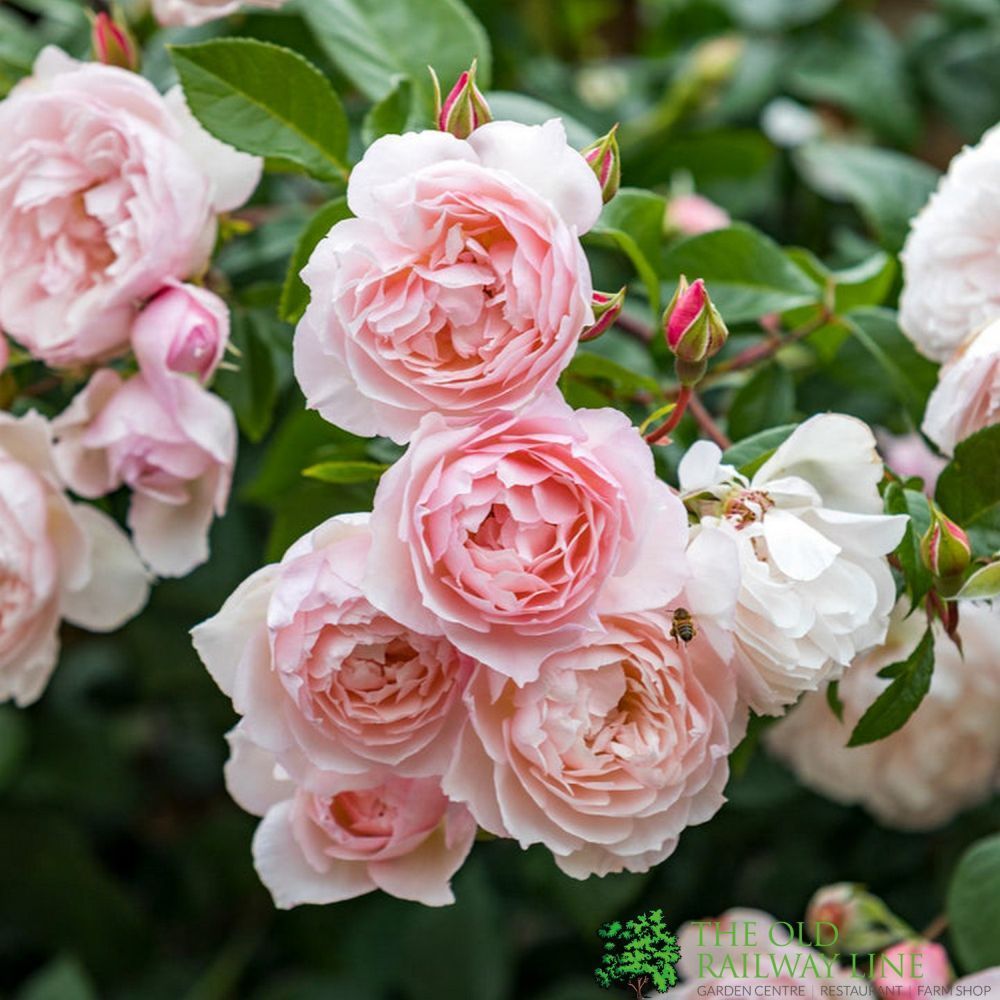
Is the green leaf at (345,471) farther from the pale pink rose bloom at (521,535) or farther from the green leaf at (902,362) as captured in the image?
the green leaf at (902,362)

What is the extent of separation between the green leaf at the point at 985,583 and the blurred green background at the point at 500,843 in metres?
0.26

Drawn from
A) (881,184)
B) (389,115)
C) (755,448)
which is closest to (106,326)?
(389,115)

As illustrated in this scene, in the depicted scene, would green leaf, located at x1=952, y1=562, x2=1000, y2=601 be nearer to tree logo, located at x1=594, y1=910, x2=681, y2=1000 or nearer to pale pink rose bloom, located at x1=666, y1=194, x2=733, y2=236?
tree logo, located at x1=594, y1=910, x2=681, y2=1000

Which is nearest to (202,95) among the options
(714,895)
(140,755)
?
(714,895)

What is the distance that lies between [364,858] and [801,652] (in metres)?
0.18

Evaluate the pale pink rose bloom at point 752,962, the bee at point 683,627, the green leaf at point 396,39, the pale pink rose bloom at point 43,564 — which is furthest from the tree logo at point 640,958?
the green leaf at point 396,39

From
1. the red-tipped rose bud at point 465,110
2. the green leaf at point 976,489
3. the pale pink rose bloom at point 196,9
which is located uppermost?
the red-tipped rose bud at point 465,110

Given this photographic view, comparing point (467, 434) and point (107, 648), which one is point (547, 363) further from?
point (107, 648)

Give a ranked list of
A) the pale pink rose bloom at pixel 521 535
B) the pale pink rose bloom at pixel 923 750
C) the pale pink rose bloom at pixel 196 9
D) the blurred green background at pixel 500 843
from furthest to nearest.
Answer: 1. the blurred green background at pixel 500 843
2. the pale pink rose bloom at pixel 923 750
3. the pale pink rose bloom at pixel 196 9
4. the pale pink rose bloom at pixel 521 535

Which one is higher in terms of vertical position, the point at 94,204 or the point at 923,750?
the point at 94,204

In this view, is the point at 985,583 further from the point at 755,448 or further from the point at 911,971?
the point at 911,971

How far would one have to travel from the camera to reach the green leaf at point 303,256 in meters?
0.54

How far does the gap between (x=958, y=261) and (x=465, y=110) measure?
233 millimetres

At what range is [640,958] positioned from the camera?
0.52 meters
